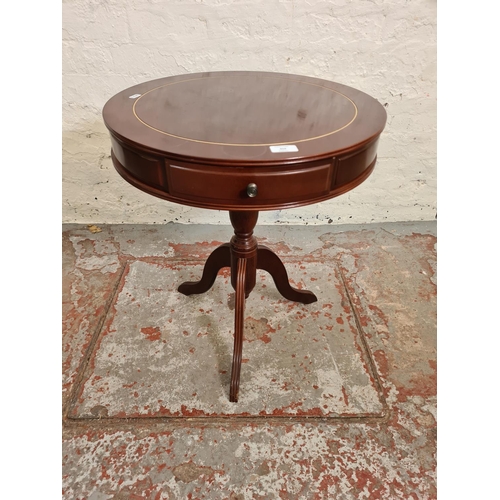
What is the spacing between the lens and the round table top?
1070 mm

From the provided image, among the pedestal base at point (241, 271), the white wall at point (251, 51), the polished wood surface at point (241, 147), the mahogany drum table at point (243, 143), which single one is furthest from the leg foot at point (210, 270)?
the white wall at point (251, 51)

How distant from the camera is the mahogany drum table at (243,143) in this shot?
1.06 m

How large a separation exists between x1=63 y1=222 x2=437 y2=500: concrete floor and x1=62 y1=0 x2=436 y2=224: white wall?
2.09ft

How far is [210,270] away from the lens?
195cm

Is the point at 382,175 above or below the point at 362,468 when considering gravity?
above

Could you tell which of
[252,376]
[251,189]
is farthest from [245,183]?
[252,376]

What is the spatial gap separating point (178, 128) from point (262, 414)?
1037 millimetres

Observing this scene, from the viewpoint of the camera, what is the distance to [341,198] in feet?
8.33

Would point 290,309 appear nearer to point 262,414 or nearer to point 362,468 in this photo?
point 262,414

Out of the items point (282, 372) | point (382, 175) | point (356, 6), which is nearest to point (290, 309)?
point (282, 372)

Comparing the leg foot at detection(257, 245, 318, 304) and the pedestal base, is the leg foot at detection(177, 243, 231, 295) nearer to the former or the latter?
the pedestal base

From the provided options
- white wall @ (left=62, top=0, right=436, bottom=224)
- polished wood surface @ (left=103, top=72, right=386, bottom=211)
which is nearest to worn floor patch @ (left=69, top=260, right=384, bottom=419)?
polished wood surface @ (left=103, top=72, right=386, bottom=211)

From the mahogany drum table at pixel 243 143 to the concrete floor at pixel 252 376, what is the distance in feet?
0.73

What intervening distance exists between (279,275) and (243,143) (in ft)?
3.01
